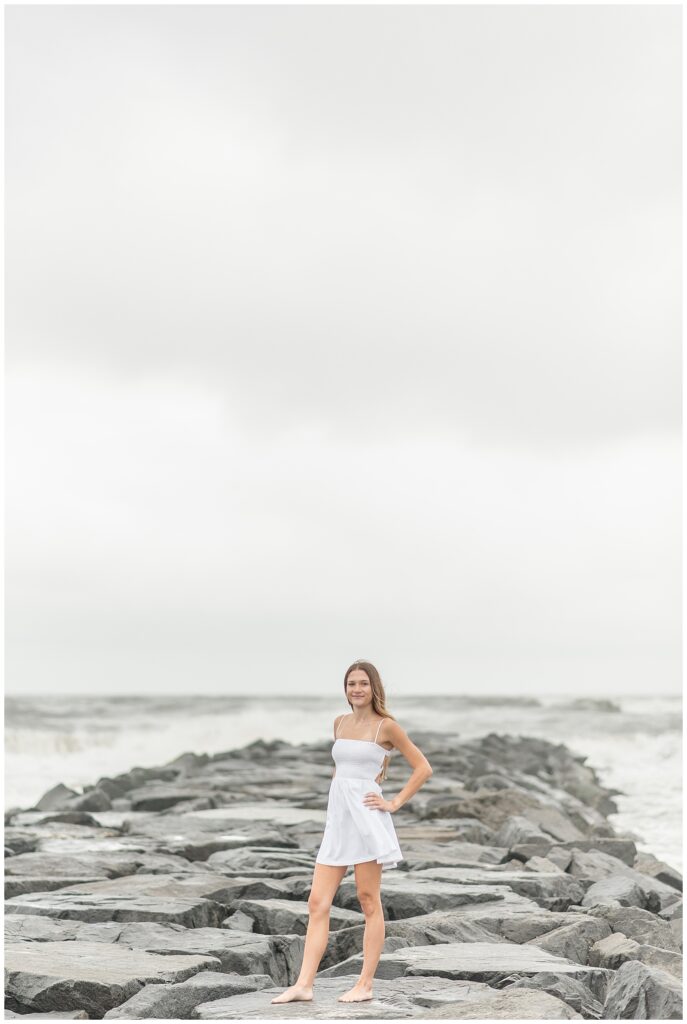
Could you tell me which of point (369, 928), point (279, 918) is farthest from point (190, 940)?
point (369, 928)

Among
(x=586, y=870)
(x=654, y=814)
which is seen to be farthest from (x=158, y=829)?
(x=654, y=814)

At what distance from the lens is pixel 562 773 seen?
70.4 ft

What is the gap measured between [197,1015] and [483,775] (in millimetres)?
12107

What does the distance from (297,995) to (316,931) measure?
0.26 m

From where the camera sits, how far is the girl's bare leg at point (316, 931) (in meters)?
5.14

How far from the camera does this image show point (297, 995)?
16.8 ft

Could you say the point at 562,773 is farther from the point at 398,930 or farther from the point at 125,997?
the point at 125,997

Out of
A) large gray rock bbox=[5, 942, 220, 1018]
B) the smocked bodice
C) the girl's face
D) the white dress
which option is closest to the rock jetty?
large gray rock bbox=[5, 942, 220, 1018]

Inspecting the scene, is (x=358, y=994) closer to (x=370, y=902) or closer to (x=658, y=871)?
(x=370, y=902)

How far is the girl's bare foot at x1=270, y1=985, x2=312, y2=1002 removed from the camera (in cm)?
510

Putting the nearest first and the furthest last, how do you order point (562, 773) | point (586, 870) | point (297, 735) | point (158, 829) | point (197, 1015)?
1. point (197, 1015)
2. point (586, 870)
3. point (158, 829)
4. point (562, 773)
5. point (297, 735)

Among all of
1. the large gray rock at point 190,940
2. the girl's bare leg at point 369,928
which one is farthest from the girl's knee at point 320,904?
the large gray rock at point 190,940

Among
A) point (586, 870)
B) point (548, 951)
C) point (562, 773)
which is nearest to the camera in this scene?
point (548, 951)

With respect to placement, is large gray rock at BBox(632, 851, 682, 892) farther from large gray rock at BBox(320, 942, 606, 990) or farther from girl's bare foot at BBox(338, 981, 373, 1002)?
girl's bare foot at BBox(338, 981, 373, 1002)
